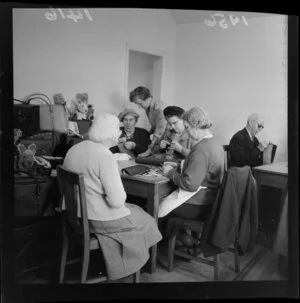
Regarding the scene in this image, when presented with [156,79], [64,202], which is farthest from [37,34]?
[64,202]

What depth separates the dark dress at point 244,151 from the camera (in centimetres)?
136

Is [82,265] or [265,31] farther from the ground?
[265,31]

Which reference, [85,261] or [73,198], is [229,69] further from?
[85,261]

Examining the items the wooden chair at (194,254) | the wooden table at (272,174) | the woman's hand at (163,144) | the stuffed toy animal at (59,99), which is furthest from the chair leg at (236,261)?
the stuffed toy animal at (59,99)

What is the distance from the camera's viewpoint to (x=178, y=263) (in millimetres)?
1393

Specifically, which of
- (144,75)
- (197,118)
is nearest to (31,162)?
(144,75)

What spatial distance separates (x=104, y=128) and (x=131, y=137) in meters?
0.12

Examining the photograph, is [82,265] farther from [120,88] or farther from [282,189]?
[282,189]

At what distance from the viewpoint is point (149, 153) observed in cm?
136

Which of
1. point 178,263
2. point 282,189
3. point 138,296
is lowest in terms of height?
point 138,296

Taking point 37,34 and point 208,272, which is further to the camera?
point 208,272

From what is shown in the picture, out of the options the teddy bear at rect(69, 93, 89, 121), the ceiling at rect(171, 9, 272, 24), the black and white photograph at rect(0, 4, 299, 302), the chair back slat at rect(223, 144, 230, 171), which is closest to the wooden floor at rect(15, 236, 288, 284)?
the black and white photograph at rect(0, 4, 299, 302)

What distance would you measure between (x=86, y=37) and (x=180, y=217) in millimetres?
758

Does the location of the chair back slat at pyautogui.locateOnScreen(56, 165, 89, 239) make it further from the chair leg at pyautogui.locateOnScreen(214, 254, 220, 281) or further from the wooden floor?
the chair leg at pyautogui.locateOnScreen(214, 254, 220, 281)
